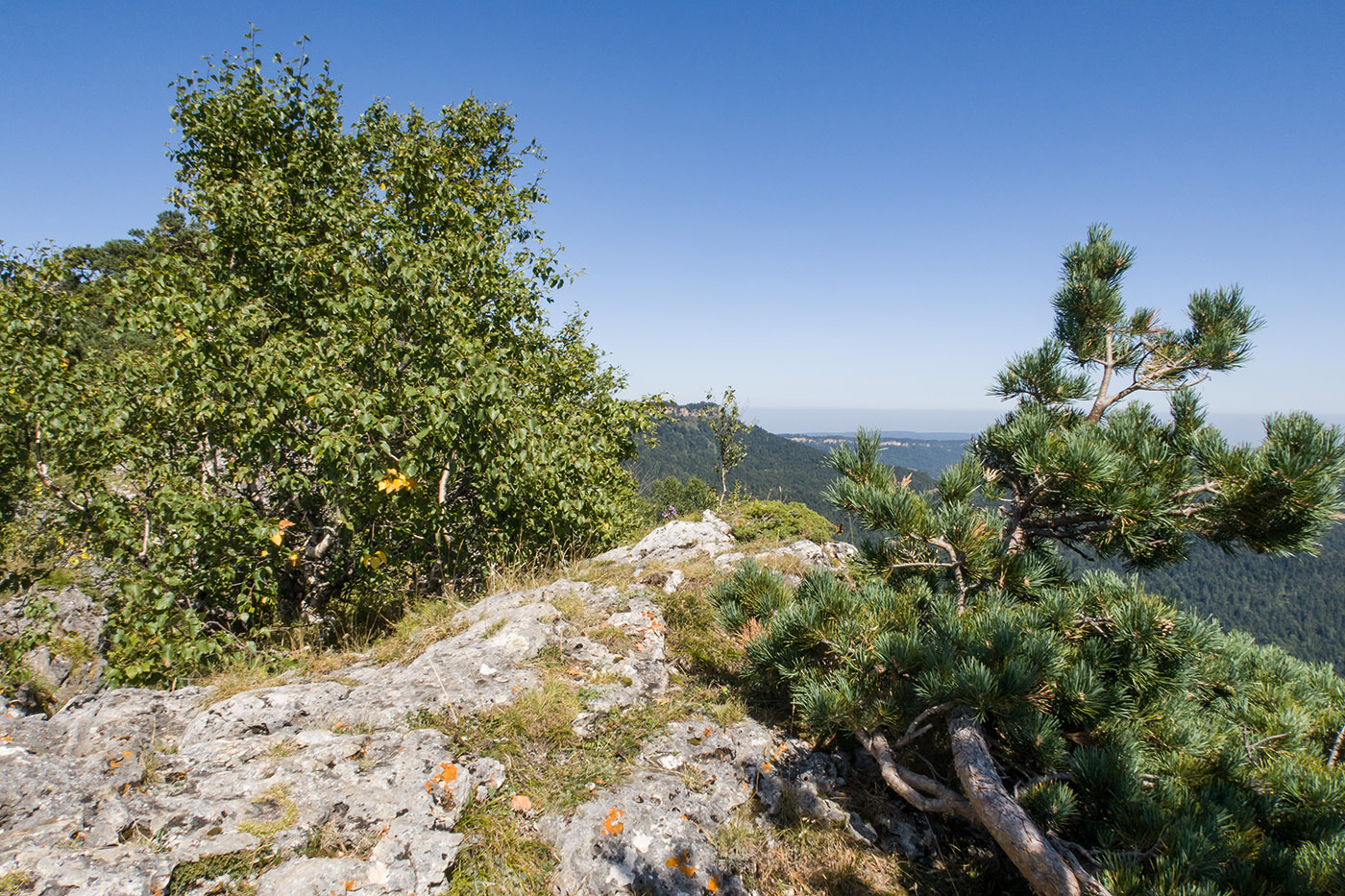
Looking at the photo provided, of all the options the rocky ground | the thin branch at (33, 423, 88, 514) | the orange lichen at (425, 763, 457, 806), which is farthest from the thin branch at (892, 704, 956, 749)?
the thin branch at (33, 423, 88, 514)

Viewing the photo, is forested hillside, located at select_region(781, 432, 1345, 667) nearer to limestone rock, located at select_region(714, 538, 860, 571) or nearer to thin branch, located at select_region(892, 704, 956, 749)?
limestone rock, located at select_region(714, 538, 860, 571)

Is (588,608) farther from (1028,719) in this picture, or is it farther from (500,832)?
(1028,719)

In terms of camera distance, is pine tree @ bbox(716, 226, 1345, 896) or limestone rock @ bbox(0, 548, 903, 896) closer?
pine tree @ bbox(716, 226, 1345, 896)

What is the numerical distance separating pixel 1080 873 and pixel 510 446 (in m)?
4.92

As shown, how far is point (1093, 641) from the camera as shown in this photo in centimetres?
287

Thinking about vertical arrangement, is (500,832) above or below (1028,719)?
below

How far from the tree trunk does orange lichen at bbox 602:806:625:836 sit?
188cm

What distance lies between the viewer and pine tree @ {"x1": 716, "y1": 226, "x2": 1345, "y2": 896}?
2266 mm

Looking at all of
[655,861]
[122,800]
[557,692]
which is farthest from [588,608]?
[122,800]

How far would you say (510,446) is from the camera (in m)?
5.46

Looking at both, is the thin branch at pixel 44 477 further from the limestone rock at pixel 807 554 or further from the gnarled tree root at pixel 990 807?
the gnarled tree root at pixel 990 807

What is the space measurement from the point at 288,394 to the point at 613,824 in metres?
4.88

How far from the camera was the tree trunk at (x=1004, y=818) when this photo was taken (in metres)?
2.27

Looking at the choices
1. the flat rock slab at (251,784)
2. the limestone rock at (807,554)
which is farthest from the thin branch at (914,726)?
the limestone rock at (807,554)
